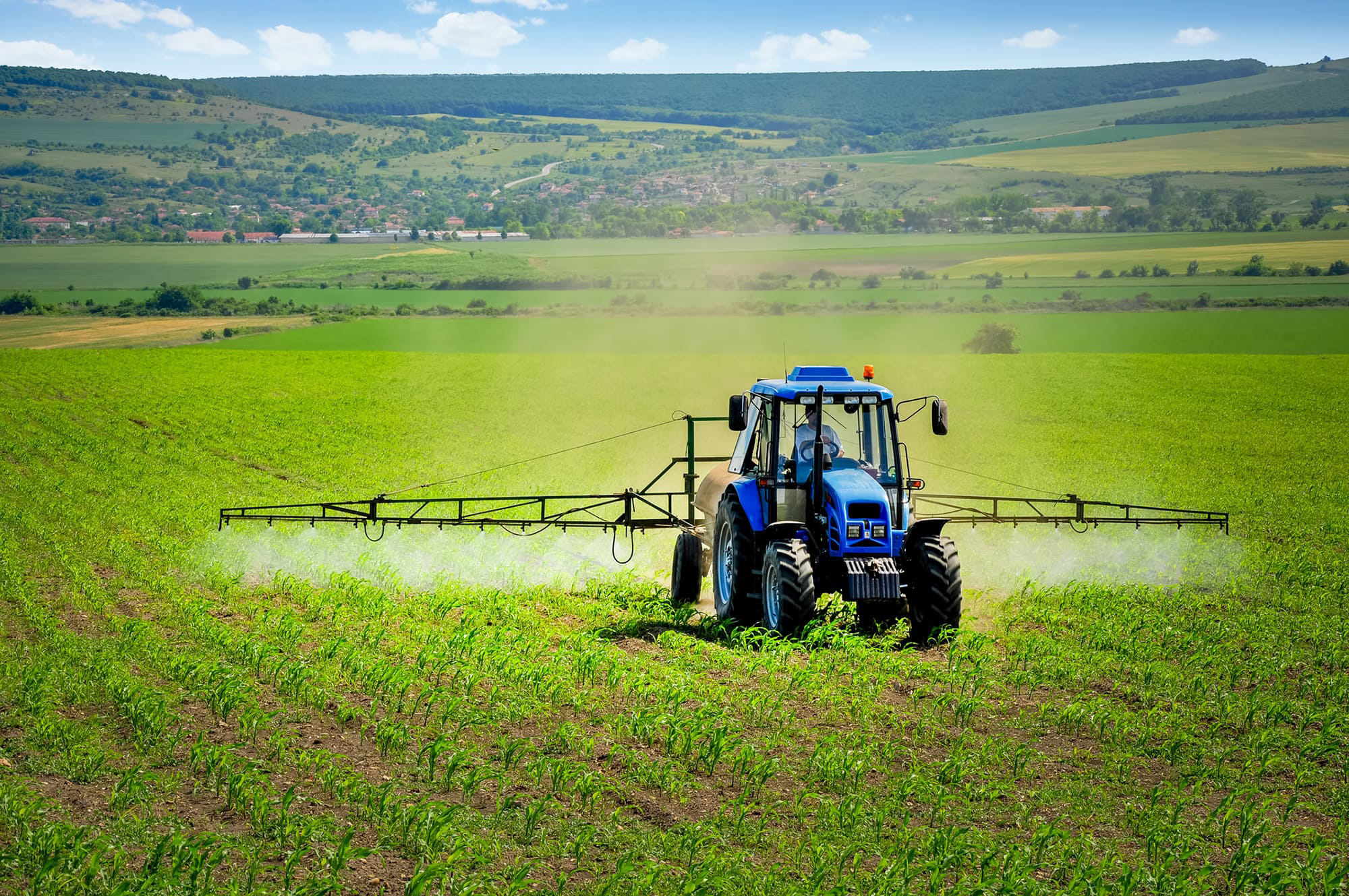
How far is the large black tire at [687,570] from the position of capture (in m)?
15.6

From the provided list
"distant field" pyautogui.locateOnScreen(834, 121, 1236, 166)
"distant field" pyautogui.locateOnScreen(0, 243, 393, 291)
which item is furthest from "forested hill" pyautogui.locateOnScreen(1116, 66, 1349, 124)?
"distant field" pyautogui.locateOnScreen(0, 243, 393, 291)

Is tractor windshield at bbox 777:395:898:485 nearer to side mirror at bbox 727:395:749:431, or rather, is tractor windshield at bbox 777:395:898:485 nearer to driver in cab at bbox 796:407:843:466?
driver in cab at bbox 796:407:843:466

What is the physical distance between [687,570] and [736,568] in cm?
187

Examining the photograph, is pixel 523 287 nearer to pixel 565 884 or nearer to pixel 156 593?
pixel 156 593

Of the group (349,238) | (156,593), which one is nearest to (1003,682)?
(156,593)

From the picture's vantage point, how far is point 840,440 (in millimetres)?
14273

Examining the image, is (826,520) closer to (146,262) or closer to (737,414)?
(737,414)

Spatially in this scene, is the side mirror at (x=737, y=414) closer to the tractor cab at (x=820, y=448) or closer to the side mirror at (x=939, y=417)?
the tractor cab at (x=820, y=448)

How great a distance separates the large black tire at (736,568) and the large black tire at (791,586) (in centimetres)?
72

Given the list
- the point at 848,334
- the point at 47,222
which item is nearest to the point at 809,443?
the point at 848,334

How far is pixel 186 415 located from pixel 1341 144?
474ft

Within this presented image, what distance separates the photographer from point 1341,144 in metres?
142

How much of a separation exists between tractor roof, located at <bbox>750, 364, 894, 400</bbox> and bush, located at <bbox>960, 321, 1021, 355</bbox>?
46.4m

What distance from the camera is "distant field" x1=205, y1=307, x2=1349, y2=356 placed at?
5978 cm
